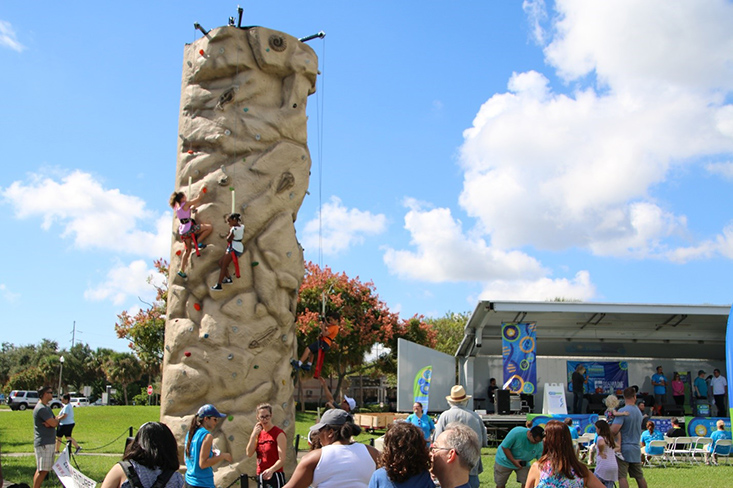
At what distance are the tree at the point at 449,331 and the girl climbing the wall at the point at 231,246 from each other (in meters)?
36.7

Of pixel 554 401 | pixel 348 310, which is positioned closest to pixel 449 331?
pixel 348 310

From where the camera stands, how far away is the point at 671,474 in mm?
12516

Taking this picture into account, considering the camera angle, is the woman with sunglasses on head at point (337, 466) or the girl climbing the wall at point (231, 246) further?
the girl climbing the wall at point (231, 246)

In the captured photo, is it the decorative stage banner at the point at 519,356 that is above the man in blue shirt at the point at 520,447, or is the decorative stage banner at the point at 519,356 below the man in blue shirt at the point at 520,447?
above

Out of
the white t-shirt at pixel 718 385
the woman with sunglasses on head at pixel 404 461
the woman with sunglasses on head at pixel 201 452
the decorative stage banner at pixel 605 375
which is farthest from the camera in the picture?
the decorative stage banner at pixel 605 375

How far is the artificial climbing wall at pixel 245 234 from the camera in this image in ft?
30.5

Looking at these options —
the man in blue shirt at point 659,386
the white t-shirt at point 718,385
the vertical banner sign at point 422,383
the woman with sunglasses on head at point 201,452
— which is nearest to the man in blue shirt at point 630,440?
the woman with sunglasses on head at point 201,452

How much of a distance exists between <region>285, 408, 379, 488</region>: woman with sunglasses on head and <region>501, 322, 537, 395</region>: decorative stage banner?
50.1 ft

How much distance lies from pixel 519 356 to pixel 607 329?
491 cm

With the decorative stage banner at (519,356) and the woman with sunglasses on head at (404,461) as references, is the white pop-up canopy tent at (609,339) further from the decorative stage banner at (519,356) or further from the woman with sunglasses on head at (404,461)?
the woman with sunglasses on head at (404,461)

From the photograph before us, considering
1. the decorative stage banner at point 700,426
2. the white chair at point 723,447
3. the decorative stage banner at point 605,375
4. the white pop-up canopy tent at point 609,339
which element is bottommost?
the white chair at point 723,447

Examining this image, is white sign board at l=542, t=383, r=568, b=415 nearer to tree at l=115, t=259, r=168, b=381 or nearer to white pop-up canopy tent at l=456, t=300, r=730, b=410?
white pop-up canopy tent at l=456, t=300, r=730, b=410

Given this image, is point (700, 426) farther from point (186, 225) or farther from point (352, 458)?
point (352, 458)

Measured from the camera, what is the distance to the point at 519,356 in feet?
62.8
